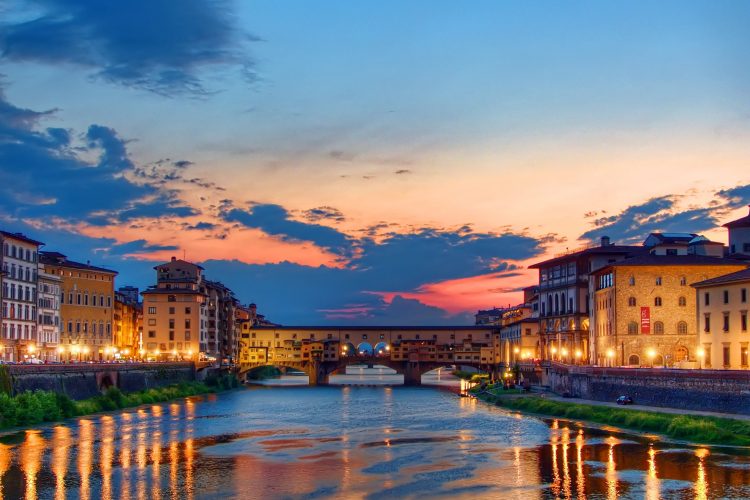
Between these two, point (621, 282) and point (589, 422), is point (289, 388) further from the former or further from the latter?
point (589, 422)

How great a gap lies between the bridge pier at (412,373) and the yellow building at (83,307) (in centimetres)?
4860

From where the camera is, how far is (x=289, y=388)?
123 m

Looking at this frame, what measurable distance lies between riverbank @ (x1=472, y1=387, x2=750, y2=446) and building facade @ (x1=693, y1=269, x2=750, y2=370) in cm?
1023

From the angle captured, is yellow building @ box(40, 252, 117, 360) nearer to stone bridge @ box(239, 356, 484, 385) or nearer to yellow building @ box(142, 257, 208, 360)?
yellow building @ box(142, 257, 208, 360)

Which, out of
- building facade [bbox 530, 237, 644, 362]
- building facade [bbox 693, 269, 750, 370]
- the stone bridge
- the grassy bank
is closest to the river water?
the grassy bank

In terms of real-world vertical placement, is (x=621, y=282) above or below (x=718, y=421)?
above

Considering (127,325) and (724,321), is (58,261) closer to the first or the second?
(127,325)

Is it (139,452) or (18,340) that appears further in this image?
(18,340)

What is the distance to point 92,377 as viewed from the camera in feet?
258

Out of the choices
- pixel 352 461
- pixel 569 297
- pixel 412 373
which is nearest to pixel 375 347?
pixel 412 373

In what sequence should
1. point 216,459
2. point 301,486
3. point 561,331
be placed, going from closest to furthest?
point 301,486
point 216,459
point 561,331

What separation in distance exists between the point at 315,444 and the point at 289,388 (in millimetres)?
69849

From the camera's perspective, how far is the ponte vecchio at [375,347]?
141m

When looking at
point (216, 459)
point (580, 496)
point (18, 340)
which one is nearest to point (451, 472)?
point (580, 496)
